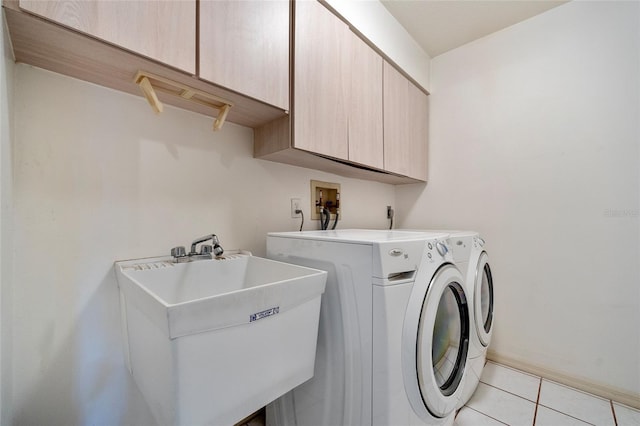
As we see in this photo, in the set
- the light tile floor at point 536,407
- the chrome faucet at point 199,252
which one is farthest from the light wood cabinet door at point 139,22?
the light tile floor at point 536,407

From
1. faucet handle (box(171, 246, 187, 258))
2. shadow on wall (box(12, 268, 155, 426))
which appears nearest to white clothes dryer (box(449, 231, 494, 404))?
faucet handle (box(171, 246, 187, 258))

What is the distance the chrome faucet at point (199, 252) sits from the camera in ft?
3.44

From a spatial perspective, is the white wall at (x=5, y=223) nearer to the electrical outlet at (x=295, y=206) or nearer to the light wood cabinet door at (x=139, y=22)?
the light wood cabinet door at (x=139, y=22)

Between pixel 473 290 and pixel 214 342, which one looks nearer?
pixel 214 342

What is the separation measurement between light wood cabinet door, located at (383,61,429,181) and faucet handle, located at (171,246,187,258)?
1.25 meters

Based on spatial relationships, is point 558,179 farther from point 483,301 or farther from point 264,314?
point 264,314

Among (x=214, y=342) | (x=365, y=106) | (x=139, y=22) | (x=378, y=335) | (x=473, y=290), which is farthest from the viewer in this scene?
(x=365, y=106)

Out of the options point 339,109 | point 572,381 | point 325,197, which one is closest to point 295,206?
point 325,197

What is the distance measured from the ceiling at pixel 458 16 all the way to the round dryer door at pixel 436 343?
1.62m

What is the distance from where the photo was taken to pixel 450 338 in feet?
4.07

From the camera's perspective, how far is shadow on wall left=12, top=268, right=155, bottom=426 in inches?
33.8

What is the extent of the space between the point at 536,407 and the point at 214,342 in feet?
5.81

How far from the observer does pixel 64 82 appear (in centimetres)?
90

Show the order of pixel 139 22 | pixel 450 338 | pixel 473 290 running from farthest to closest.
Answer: pixel 473 290
pixel 450 338
pixel 139 22
